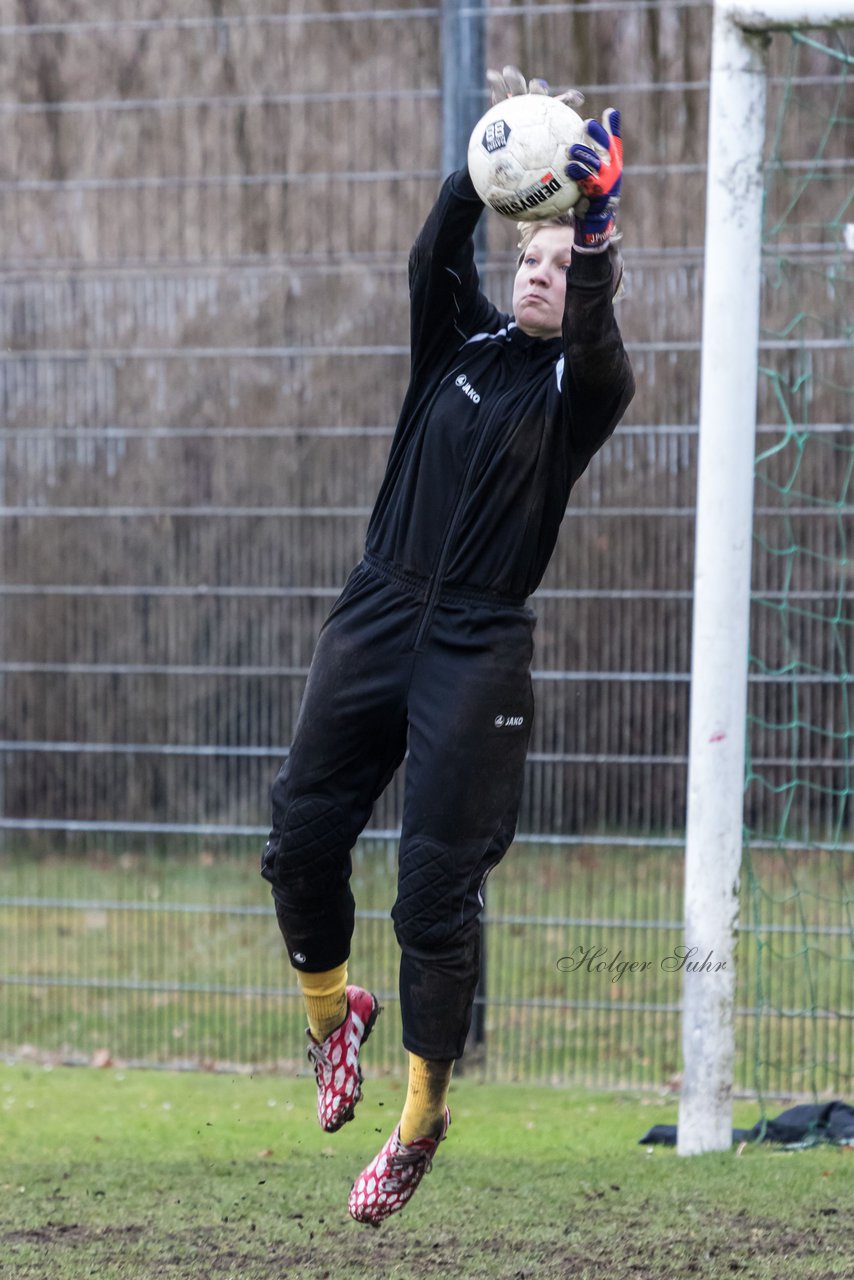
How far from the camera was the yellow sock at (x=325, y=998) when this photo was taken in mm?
3732

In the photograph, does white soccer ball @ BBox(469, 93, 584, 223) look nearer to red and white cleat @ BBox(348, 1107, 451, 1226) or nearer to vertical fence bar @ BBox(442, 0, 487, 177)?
red and white cleat @ BBox(348, 1107, 451, 1226)

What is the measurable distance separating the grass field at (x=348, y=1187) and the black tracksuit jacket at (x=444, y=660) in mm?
929

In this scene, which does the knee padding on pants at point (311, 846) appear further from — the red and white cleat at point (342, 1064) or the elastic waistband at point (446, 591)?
the elastic waistband at point (446, 591)

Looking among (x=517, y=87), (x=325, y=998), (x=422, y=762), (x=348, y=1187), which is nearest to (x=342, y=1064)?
(x=325, y=998)

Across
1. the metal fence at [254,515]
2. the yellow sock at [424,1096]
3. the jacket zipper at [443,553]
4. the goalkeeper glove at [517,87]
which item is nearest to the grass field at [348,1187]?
the metal fence at [254,515]

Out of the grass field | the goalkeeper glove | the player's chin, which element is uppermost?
the goalkeeper glove

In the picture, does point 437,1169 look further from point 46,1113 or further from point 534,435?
point 534,435

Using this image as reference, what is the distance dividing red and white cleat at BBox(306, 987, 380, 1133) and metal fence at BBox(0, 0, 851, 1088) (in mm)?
2148

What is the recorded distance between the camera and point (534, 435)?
11.6 ft

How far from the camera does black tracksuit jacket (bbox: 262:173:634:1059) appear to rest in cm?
346

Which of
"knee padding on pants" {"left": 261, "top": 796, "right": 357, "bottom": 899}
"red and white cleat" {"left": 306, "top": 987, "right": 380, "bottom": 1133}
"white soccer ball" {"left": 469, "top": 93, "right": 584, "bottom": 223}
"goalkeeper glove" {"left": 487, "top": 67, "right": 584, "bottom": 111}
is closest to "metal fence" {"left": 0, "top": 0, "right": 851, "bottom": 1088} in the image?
"red and white cleat" {"left": 306, "top": 987, "right": 380, "bottom": 1133}

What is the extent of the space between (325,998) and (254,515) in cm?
273

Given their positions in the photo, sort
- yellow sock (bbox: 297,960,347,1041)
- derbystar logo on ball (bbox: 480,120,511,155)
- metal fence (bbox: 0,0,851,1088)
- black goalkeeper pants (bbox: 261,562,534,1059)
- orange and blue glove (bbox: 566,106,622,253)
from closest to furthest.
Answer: orange and blue glove (bbox: 566,106,622,253) < derbystar logo on ball (bbox: 480,120,511,155) < black goalkeeper pants (bbox: 261,562,534,1059) < yellow sock (bbox: 297,960,347,1041) < metal fence (bbox: 0,0,851,1088)

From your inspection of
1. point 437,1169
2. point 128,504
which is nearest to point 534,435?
point 437,1169
